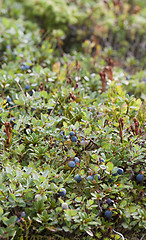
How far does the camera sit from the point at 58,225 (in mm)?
1481

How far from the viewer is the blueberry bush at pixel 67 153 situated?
4.79 ft

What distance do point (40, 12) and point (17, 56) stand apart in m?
1.06

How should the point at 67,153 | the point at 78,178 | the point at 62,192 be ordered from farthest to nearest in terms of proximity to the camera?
the point at 67,153 < the point at 78,178 < the point at 62,192

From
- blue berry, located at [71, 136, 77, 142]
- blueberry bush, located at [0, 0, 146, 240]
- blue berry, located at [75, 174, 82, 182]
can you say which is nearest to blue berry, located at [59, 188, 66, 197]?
blueberry bush, located at [0, 0, 146, 240]

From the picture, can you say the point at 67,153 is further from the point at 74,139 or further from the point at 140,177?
the point at 140,177

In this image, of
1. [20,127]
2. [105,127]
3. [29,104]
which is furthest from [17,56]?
[105,127]

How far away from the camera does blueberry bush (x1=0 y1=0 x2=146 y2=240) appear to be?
1.46 metres

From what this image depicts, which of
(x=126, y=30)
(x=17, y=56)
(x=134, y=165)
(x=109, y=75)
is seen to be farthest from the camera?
(x=126, y=30)

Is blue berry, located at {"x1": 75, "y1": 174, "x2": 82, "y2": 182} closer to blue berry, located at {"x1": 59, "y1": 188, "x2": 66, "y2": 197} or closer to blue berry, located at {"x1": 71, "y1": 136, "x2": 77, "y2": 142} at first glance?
blue berry, located at {"x1": 59, "y1": 188, "x2": 66, "y2": 197}

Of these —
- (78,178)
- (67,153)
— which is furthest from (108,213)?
(67,153)

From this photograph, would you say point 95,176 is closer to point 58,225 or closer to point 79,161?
point 79,161

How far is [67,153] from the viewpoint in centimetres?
179

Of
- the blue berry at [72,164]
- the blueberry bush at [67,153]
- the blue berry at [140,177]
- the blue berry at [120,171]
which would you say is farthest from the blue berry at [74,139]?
the blue berry at [140,177]

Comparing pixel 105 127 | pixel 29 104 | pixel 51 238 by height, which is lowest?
pixel 51 238
